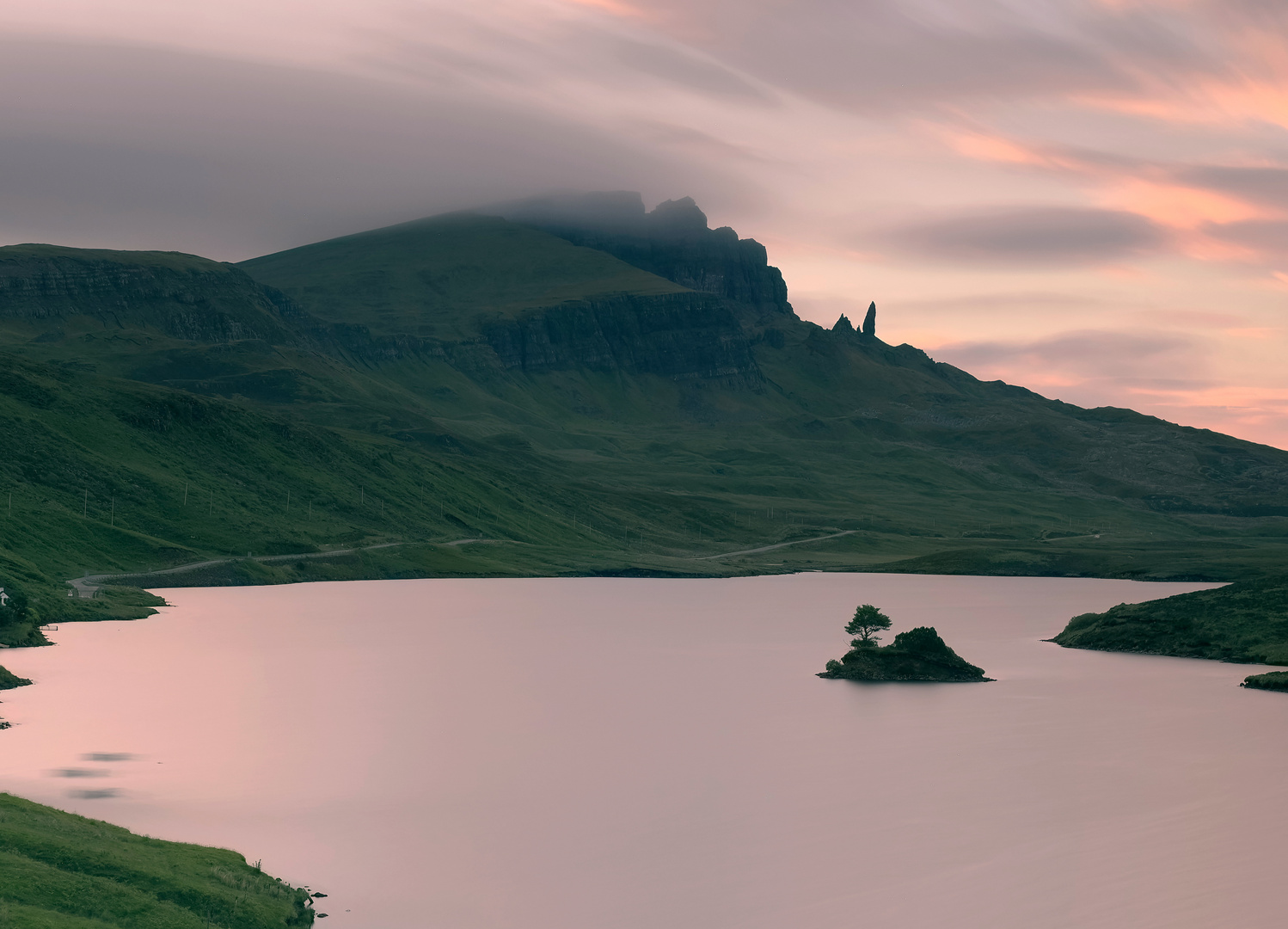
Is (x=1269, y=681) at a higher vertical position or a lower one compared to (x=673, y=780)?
higher

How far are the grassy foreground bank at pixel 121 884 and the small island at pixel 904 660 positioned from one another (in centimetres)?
8222

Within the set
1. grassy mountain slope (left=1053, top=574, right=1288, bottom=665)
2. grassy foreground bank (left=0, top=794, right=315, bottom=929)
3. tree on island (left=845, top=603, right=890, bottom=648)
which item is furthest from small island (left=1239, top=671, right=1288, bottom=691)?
grassy foreground bank (left=0, top=794, right=315, bottom=929)

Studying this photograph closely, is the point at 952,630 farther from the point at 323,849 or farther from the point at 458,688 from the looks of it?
the point at 323,849

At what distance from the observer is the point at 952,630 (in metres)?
177

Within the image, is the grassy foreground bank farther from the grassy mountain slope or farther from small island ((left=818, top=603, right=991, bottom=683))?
the grassy mountain slope

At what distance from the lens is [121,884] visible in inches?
1650

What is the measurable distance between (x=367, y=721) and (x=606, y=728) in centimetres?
1812

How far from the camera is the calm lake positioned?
177ft

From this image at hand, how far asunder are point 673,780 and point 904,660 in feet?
162

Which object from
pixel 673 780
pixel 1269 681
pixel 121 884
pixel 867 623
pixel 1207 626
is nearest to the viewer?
pixel 121 884

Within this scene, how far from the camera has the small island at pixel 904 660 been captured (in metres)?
122

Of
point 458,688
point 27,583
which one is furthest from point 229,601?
point 458,688

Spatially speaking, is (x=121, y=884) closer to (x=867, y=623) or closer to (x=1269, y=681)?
(x=867, y=623)

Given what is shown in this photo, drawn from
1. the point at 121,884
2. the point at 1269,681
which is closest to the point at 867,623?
the point at 1269,681
